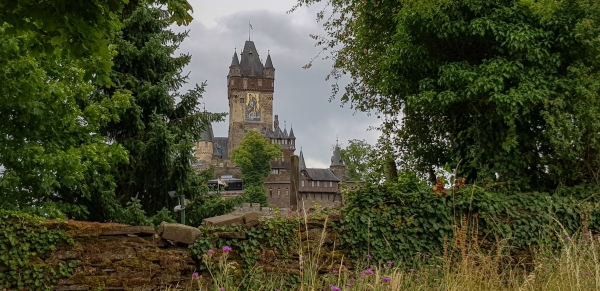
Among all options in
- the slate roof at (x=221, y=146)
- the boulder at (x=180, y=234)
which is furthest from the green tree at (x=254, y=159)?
the boulder at (x=180, y=234)

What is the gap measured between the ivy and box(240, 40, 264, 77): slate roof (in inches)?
4295

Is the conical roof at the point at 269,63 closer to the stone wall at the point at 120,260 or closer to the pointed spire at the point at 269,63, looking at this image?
→ the pointed spire at the point at 269,63

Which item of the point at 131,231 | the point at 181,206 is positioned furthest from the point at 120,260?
the point at 181,206

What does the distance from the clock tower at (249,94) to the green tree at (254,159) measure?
26130 mm

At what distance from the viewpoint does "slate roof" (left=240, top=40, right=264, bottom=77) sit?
115688 mm

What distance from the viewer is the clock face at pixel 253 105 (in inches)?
4598

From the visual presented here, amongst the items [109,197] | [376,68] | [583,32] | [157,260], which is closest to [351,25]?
[376,68]

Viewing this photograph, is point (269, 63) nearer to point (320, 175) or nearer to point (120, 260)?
point (320, 175)

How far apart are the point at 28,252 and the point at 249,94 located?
4365 inches

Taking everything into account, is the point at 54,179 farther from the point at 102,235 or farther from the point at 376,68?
the point at 376,68

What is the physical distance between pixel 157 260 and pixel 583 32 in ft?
31.3

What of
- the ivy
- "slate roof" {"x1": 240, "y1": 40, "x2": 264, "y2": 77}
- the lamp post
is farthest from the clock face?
the ivy

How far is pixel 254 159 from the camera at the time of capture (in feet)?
284

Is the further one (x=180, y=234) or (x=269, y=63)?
(x=269, y=63)
